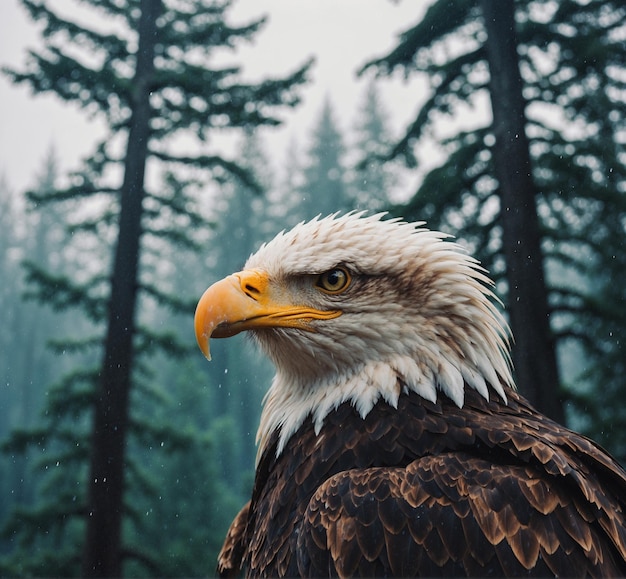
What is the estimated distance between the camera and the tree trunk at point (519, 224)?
13.1 feet

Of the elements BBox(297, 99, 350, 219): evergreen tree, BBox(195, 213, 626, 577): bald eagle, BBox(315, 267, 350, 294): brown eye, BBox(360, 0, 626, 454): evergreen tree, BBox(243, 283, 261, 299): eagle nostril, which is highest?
BBox(297, 99, 350, 219): evergreen tree

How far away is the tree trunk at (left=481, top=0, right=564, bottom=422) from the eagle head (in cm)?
185

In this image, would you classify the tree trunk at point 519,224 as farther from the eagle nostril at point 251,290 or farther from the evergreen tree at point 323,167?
the evergreen tree at point 323,167

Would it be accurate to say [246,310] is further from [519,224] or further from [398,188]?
[398,188]

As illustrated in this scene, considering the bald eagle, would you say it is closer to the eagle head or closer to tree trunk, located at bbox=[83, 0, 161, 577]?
the eagle head

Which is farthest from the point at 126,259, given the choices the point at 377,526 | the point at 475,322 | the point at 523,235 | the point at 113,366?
the point at 377,526

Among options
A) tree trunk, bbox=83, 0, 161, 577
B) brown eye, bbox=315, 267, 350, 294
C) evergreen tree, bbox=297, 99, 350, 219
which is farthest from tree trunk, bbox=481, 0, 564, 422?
evergreen tree, bbox=297, 99, 350, 219

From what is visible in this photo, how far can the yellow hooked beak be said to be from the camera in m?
2.12

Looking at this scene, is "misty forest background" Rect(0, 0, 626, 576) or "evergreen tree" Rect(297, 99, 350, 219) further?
"evergreen tree" Rect(297, 99, 350, 219)

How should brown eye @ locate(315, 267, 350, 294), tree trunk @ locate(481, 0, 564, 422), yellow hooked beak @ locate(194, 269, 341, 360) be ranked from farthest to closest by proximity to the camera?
1. tree trunk @ locate(481, 0, 564, 422)
2. brown eye @ locate(315, 267, 350, 294)
3. yellow hooked beak @ locate(194, 269, 341, 360)

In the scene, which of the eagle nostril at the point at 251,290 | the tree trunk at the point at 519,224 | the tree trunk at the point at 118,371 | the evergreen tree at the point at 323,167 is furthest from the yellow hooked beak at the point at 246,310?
the evergreen tree at the point at 323,167

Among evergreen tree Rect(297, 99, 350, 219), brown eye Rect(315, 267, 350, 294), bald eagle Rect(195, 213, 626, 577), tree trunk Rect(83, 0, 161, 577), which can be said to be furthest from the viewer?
evergreen tree Rect(297, 99, 350, 219)

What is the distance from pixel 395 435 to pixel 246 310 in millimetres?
704

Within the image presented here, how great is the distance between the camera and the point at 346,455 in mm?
1987
